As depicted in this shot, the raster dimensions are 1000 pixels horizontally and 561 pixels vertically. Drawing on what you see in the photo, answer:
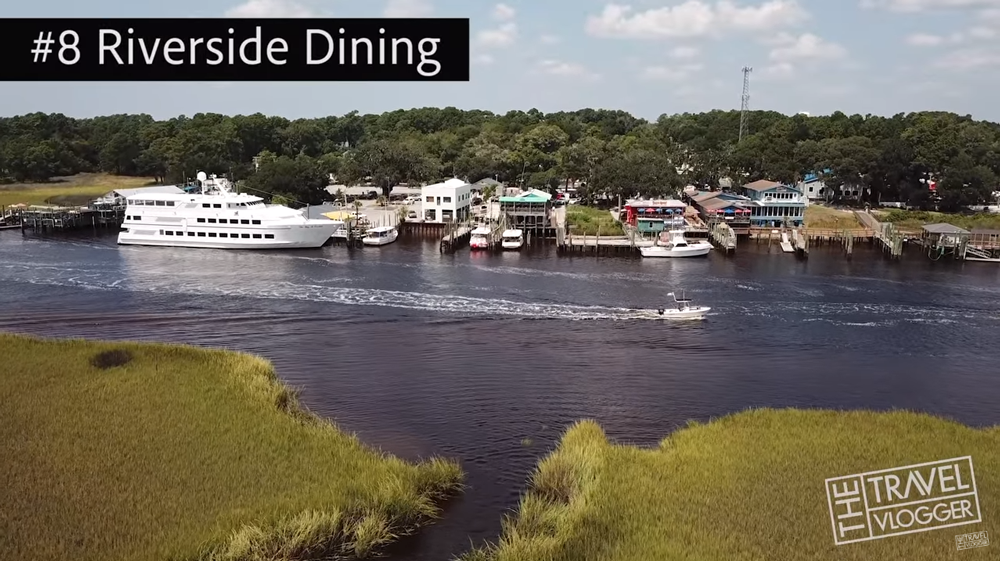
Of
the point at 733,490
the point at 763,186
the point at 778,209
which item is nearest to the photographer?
the point at 733,490

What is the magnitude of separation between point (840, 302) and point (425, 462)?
2950 centimetres

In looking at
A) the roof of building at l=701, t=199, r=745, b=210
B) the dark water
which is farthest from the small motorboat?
the roof of building at l=701, t=199, r=745, b=210

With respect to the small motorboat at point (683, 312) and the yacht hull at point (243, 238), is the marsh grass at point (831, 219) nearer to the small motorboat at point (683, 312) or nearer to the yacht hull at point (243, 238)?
the small motorboat at point (683, 312)

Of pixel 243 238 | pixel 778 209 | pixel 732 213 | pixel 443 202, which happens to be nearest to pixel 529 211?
pixel 443 202

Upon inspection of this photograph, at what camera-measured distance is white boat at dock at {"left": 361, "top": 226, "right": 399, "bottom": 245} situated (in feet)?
192

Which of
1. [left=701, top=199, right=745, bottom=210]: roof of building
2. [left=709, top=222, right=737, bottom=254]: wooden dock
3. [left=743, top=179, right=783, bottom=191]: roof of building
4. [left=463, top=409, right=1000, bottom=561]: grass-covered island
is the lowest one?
[left=463, top=409, right=1000, bottom=561]: grass-covered island

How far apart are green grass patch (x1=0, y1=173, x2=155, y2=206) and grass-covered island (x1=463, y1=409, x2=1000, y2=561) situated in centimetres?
7347

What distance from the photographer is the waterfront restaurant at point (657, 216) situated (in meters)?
60.3

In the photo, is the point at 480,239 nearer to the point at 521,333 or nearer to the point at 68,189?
the point at 521,333

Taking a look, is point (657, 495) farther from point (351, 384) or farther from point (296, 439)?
point (351, 384)

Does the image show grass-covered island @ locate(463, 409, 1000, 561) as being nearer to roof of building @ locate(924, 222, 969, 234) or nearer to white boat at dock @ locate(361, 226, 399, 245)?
roof of building @ locate(924, 222, 969, 234)

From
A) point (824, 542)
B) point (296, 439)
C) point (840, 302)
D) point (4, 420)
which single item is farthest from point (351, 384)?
point (840, 302)

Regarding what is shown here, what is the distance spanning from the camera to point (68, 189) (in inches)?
3440

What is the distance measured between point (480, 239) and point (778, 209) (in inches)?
1085
